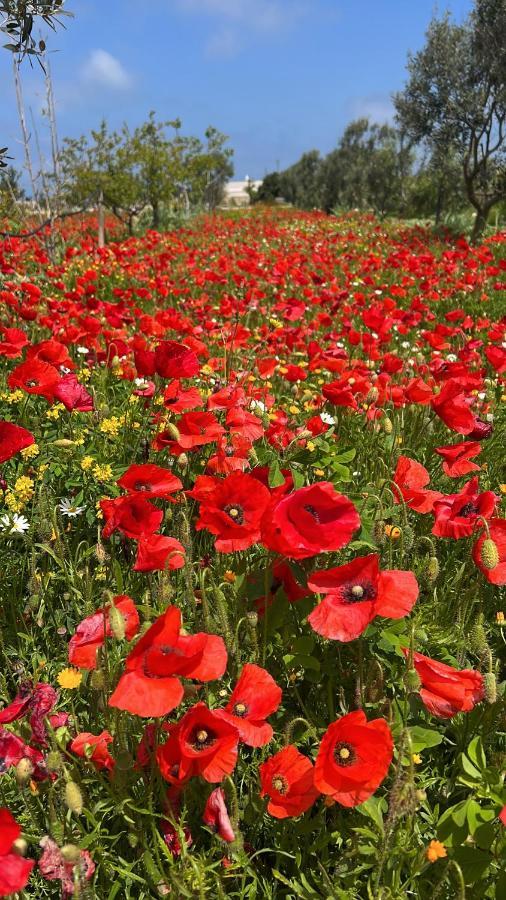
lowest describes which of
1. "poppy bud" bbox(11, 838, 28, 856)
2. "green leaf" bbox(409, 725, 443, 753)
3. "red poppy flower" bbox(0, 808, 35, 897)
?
"green leaf" bbox(409, 725, 443, 753)

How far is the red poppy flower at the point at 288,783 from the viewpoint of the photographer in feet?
4.92

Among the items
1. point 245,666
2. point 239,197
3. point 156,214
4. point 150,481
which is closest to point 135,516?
point 150,481

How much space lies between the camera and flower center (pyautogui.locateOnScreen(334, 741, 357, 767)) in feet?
4.63

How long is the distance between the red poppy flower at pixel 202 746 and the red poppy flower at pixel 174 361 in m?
1.58

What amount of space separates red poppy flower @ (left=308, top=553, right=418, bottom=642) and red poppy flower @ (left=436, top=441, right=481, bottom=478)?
91 cm

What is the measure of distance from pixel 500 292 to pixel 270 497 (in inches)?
349

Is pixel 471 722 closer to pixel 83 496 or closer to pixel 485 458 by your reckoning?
pixel 83 496

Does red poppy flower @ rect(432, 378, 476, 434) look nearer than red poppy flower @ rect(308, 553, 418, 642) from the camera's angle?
No

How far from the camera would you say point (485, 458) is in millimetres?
3666

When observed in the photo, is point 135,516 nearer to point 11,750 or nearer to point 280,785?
point 11,750

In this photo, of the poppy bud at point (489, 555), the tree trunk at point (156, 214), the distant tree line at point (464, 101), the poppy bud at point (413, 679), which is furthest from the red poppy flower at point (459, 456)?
the tree trunk at point (156, 214)

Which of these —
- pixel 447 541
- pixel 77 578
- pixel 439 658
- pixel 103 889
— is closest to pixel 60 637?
pixel 77 578

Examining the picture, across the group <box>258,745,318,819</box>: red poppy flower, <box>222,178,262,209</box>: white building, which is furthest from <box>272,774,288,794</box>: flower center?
<box>222,178,262,209</box>: white building

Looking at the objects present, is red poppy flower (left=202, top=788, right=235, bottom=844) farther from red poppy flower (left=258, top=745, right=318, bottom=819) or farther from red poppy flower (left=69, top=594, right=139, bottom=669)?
red poppy flower (left=69, top=594, right=139, bottom=669)
